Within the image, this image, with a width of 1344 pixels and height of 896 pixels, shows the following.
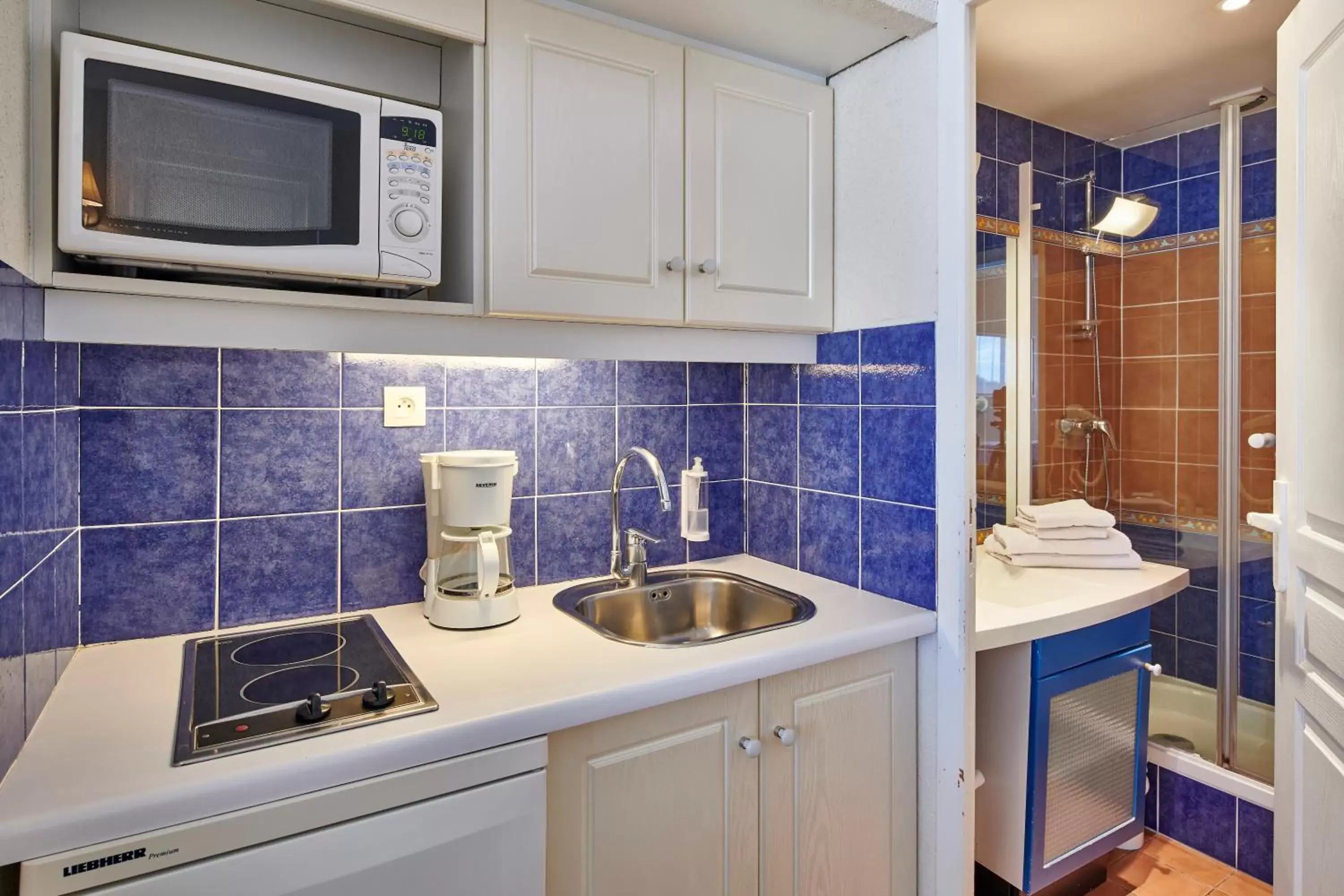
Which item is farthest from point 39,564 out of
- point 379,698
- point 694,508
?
point 694,508

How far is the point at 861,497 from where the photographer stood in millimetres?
1696

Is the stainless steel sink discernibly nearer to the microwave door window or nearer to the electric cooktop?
the electric cooktop

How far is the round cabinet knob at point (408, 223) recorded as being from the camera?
4.01ft

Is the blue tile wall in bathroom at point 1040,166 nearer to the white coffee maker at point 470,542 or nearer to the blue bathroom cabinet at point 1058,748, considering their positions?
the blue bathroom cabinet at point 1058,748

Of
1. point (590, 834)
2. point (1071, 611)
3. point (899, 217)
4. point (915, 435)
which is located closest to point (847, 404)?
point (915, 435)

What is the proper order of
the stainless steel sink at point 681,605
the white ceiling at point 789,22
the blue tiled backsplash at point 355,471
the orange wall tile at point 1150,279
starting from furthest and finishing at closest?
1. the orange wall tile at point 1150,279
2. the stainless steel sink at point 681,605
3. the white ceiling at point 789,22
4. the blue tiled backsplash at point 355,471

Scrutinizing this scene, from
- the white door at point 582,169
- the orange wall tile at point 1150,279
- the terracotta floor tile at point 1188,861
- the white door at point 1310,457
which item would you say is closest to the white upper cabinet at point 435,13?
the white door at point 582,169

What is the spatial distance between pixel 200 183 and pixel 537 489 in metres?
0.91

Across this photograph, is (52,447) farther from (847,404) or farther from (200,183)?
(847,404)

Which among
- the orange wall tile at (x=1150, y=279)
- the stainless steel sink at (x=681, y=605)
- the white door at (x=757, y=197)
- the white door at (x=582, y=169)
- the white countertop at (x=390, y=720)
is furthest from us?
the orange wall tile at (x=1150, y=279)

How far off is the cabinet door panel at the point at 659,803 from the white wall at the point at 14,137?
3.15 feet

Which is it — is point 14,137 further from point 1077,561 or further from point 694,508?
point 1077,561

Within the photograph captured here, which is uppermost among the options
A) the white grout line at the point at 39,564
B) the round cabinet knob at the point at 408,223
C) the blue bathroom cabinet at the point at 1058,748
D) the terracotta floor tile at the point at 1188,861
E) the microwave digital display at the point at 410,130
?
the microwave digital display at the point at 410,130

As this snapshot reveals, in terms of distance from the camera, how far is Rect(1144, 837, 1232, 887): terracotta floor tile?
2072 mm
